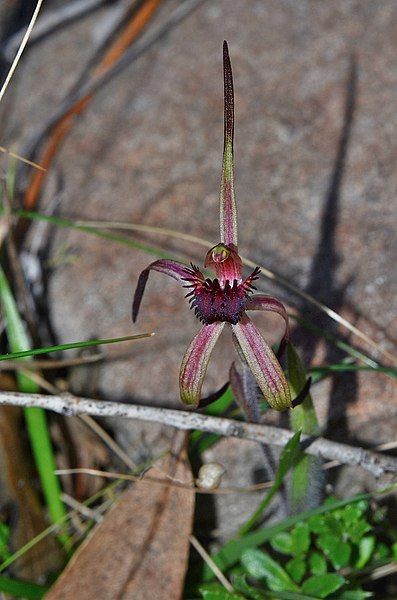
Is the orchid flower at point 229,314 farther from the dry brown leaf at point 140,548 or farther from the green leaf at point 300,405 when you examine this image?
the dry brown leaf at point 140,548

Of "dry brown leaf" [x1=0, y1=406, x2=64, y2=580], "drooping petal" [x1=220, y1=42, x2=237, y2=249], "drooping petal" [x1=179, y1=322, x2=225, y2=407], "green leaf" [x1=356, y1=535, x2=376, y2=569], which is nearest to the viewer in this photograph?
"drooping petal" [x1=220, y1=42, x2=237, y2=249]

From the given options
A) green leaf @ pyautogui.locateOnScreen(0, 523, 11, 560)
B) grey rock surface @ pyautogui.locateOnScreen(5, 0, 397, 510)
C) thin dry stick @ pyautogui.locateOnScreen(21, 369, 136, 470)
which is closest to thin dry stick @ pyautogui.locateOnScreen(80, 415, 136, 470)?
thin dry stick @ pyautogui.locateOnScreen(21, 369, 136, 470)

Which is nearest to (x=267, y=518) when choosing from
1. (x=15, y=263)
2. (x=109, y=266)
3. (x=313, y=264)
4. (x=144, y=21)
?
(x=313, y=264)

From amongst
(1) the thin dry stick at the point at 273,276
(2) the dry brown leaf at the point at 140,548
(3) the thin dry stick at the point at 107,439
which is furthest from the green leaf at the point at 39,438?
(1) the thin dry stick at the point at 273,276

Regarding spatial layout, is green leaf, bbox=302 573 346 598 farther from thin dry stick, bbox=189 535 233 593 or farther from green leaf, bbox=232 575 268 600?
thin dry stick, bbox=189 535 233 593

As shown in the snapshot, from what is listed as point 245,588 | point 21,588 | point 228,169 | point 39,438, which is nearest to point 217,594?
point 245,588

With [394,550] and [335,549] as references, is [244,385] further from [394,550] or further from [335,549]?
[394,550]

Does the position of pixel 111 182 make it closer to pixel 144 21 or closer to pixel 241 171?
pixel 241 171
